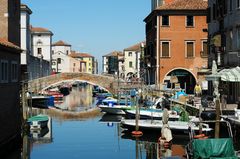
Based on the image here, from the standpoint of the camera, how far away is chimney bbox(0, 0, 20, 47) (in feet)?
76.0

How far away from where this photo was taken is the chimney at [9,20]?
23.2 meters

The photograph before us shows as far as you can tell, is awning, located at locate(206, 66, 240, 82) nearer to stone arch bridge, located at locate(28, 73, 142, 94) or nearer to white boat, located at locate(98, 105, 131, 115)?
white boat, located at locate(98, 105, 131, 115)

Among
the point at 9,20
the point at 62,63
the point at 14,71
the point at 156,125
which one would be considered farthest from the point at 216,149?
the point at 62,63

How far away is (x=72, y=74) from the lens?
192 ft

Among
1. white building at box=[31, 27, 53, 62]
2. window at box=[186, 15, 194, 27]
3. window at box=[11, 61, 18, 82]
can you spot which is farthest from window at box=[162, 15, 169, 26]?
white building at box=[31, 27, 53, 62]

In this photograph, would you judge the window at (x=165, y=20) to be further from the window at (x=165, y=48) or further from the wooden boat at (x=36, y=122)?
the wooden boat at (x=36, y=122)

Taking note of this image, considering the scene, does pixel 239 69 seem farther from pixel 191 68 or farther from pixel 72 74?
pixel 72 74

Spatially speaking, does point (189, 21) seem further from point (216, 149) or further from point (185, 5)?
point (216, 149)

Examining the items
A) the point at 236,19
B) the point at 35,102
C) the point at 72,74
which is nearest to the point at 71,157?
the point at 236,19

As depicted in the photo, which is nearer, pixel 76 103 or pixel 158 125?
pixel 158 125

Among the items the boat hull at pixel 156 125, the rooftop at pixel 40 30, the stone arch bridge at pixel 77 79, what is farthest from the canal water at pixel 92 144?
the rooftop at pixel 40 30

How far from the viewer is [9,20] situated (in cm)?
2367

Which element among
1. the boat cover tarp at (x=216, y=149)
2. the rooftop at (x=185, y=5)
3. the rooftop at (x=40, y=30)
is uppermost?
the rooftop at (x=40, y=30)

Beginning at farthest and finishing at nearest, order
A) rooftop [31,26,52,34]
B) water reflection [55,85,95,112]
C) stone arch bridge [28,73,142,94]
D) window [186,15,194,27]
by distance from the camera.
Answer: rooftop [31,26,52,34] → stone arch bridge [28,73,142,94] → water reflection [55,85,95,112] → window [186,15,194,27]
